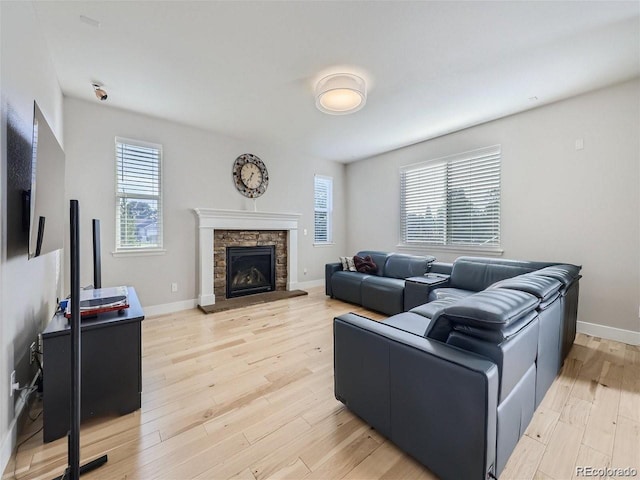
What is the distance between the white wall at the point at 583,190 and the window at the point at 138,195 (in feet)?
15.0

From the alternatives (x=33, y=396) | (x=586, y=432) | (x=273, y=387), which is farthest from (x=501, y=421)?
(x=33, y=396)

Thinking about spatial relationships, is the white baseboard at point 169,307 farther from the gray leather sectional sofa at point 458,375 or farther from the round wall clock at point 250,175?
the gray leather sectional sofa at point 458,375

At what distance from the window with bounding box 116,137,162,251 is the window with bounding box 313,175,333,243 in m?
2.86

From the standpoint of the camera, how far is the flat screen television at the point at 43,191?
146cm

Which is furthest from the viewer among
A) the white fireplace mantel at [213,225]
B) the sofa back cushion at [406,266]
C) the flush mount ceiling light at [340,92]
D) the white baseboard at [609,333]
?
the white fireplace mantel at [213,225]

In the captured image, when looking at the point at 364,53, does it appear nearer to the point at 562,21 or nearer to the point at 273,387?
the point at 562,21

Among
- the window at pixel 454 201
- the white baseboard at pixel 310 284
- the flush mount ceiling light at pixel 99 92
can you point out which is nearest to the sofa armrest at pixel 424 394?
the window at pixel 454 201

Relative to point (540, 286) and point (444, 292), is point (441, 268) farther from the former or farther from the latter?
point (540, 286)

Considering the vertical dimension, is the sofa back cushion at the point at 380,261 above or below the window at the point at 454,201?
below

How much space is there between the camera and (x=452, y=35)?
212cm

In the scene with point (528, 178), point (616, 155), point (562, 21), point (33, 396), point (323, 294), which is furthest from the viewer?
point (323, 294)

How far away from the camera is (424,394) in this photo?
1.26 metres

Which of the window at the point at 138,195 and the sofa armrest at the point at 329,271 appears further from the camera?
the sofa armrest at the point at 329,271

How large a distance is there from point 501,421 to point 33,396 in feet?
9.27
